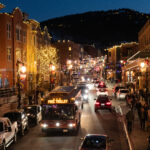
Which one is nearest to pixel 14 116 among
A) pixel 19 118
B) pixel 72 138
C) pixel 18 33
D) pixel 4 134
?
pixel 19 118

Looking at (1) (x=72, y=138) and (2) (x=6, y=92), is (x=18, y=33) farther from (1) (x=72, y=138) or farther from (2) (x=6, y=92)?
(1) (x=72, y=138)

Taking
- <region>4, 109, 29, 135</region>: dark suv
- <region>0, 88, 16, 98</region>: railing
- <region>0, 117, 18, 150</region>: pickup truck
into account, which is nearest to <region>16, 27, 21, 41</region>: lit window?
<region>0, 88, 16, 98</region>: railing

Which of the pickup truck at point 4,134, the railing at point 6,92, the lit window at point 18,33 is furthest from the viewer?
the lit window at point 18,33

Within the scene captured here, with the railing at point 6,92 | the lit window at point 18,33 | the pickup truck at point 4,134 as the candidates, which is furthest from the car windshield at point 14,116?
the lit window at point 18,33

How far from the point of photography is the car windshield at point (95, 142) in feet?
35.6

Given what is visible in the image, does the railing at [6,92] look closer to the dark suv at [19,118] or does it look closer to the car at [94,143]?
the dark suv at [19,118]

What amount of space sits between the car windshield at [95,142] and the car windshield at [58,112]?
760 cm

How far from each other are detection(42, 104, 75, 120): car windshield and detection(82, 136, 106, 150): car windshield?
7.60 m

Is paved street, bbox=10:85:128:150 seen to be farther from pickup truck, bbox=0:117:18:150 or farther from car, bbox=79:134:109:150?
car, bbox=79:134:109:150

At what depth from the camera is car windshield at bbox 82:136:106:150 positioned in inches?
427

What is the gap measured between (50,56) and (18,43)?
31.3 feet

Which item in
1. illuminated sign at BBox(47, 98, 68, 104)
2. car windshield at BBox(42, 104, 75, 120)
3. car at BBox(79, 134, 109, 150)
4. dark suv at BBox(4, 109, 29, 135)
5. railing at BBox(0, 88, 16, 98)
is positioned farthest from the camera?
railing at BBox(0, 88, 16, 98)

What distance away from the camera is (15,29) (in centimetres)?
4084

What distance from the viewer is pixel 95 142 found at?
36.3 feet
